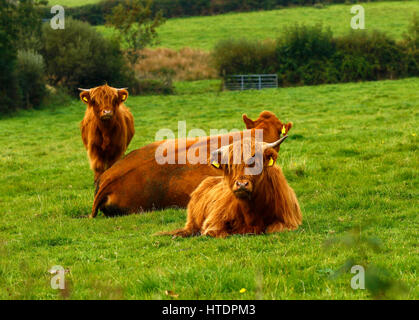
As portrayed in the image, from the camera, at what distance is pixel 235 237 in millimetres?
6258

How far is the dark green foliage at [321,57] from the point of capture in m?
40.4

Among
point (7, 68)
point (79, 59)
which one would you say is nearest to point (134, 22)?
point (79, 59)

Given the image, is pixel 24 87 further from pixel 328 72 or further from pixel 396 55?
pixel 396 55

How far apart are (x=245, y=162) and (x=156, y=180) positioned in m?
2.83

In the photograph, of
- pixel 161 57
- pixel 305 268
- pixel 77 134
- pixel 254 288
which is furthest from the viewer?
pixel 161 57

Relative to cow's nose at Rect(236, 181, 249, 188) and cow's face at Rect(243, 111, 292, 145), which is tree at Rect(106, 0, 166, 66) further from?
cow's nose at Rect(236, 181, 249, 188)

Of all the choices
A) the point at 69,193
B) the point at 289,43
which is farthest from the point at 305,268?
the point at 289,43

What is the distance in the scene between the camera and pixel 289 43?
43.0 meters

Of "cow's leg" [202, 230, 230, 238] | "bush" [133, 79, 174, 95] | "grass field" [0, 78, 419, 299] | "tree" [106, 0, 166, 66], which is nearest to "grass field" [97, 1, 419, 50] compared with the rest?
"tree" [106, 0, 166, 66]

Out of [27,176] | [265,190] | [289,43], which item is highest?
[289,43]

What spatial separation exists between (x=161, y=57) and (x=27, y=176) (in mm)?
34361

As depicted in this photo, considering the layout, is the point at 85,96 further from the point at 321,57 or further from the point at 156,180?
the point at 321,57

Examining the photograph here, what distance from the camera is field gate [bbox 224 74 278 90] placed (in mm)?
41131
